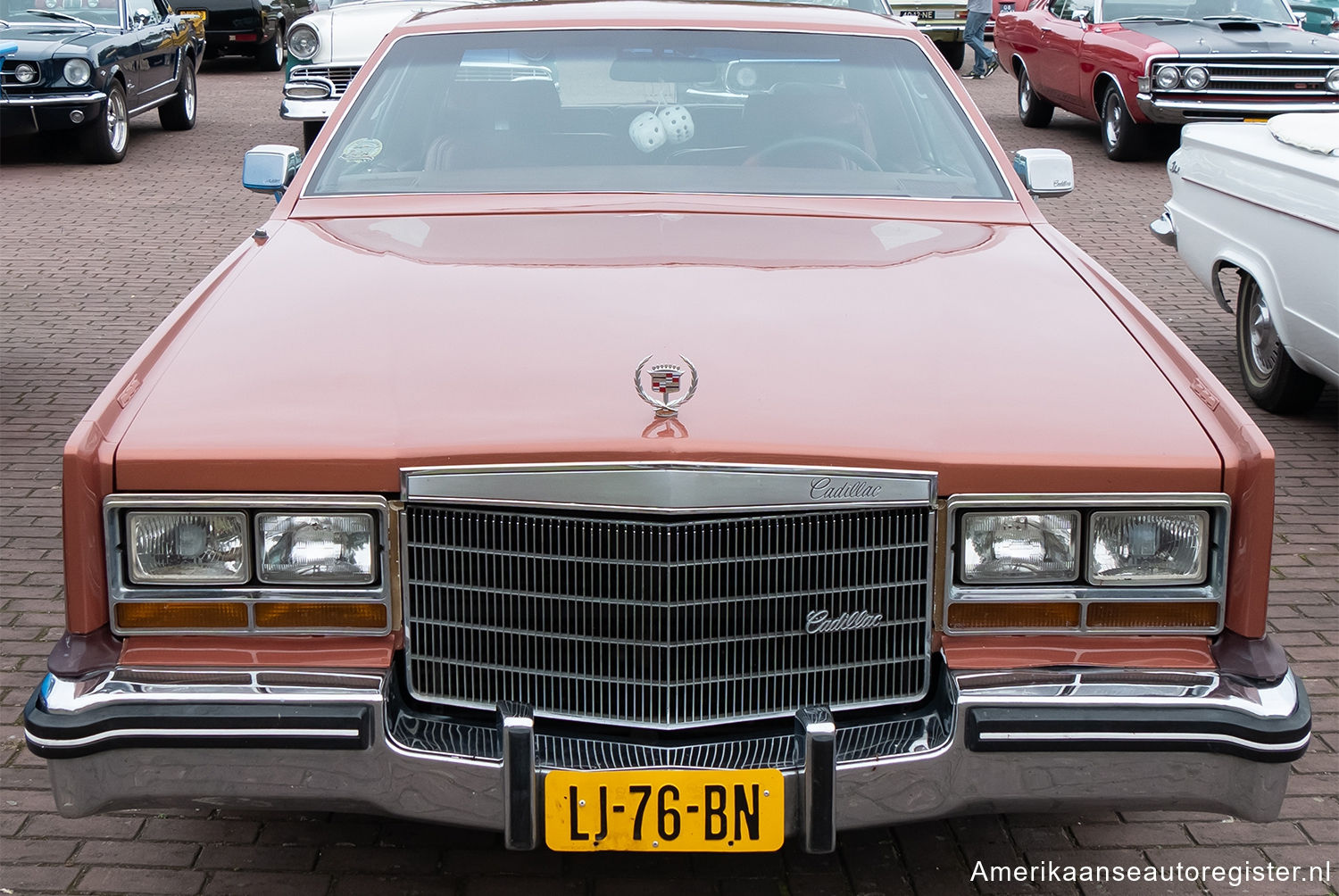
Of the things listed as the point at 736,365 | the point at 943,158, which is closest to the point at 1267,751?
the point at 736,365

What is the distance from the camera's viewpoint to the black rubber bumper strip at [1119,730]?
2.51 metres

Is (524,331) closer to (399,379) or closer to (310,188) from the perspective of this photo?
(399,379)

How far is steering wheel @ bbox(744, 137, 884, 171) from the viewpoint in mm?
4129

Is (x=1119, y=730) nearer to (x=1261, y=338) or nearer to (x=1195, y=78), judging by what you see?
(x=1261, y=338)

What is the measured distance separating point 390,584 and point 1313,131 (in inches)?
188

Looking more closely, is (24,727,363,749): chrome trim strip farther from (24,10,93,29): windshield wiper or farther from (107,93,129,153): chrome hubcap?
(24,10,93,29): windshield wiper

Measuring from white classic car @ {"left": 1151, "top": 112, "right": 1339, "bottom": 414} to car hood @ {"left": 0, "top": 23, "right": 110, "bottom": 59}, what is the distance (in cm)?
921

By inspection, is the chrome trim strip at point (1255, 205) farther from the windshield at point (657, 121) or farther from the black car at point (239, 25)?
the black car at point (239, 25)

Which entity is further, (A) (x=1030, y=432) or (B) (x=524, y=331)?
(B) (x=524, y=331)

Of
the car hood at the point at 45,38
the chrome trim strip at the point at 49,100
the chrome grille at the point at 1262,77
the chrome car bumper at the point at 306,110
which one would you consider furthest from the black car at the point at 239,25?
the chrome grille at the point at 1262,77

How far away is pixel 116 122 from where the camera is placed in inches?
511

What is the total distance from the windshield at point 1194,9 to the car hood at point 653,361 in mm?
10860

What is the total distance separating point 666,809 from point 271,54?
20226 millimetres

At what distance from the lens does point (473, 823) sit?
251cm
